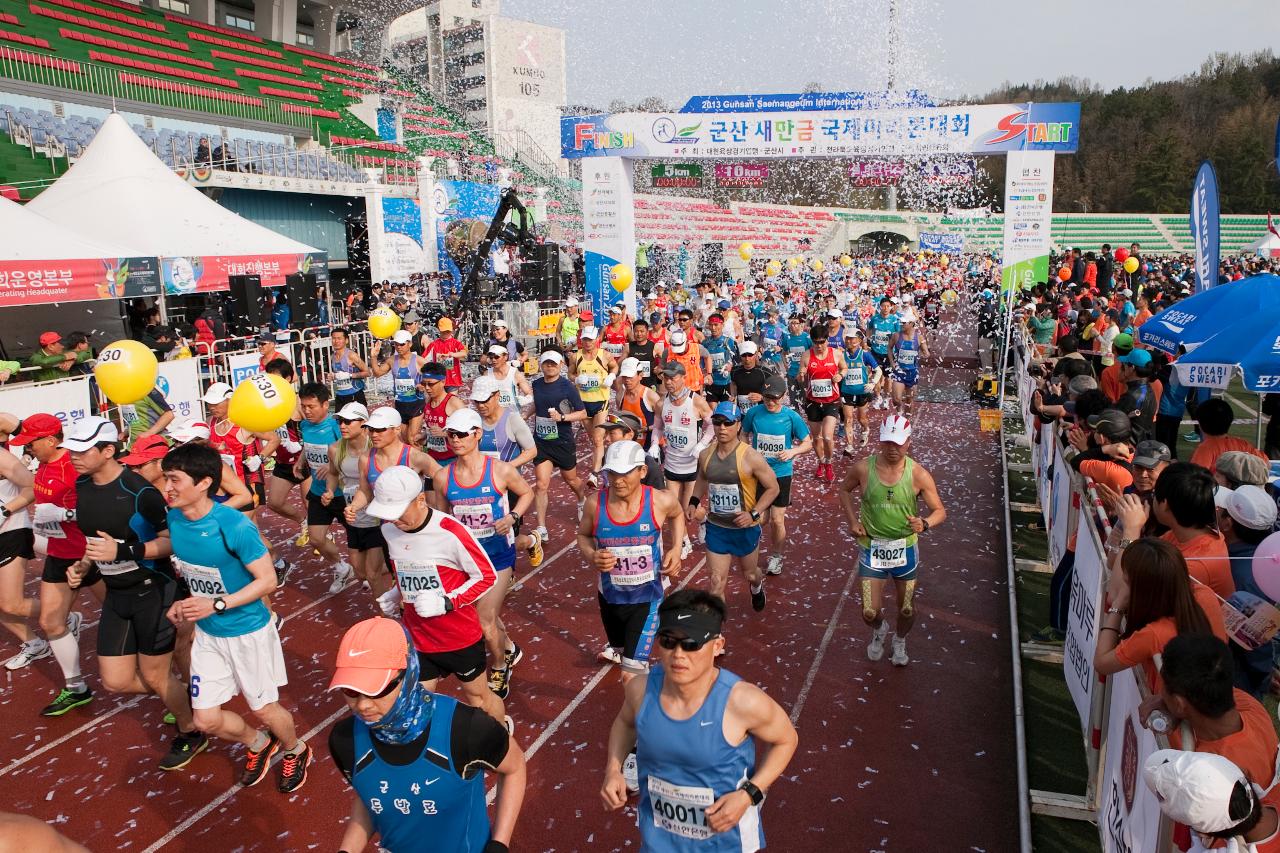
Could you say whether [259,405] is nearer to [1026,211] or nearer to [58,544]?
[58,544]

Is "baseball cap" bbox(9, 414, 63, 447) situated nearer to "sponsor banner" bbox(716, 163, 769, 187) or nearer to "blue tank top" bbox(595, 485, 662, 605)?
"blue tank top" bbox(595, 485, 662, 605)

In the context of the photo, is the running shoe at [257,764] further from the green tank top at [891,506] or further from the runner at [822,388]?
the runner at [822,388]

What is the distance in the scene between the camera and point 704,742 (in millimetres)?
2869

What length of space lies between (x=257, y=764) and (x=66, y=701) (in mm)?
2041

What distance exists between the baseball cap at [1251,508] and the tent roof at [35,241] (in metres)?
14.6

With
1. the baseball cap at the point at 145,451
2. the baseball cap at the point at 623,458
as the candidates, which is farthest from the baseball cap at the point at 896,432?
the baseball cap at the point at 145,451

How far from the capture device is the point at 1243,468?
16.2 feet

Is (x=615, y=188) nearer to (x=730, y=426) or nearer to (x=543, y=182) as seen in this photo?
(x=730, y=426)

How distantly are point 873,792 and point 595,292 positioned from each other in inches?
768

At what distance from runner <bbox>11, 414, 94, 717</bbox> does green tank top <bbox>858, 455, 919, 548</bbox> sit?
5.34m

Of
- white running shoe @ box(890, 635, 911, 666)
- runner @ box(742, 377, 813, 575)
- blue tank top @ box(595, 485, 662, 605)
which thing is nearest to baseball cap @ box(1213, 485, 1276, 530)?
white running shoe @ box(890, 635, 911, 666)

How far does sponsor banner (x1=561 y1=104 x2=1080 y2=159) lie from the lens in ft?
61.7

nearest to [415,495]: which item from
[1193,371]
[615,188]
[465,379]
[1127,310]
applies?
[1193,371]

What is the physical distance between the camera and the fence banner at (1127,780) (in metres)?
3.05
